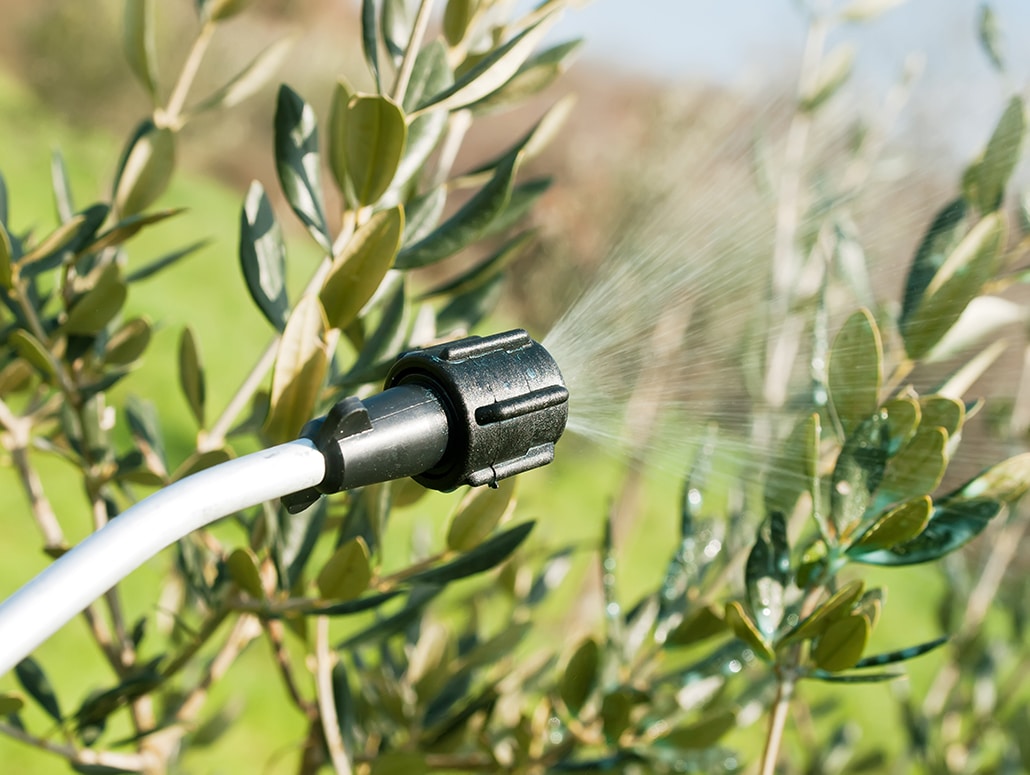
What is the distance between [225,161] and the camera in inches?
368

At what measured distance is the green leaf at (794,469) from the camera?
0.66 metres

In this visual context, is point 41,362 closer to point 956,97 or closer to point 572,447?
point 572,447

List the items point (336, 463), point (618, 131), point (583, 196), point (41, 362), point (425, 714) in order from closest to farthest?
point (336, 463) → point (41, 362) → point (425, 714) → point (583, 196) → point (618, 131)

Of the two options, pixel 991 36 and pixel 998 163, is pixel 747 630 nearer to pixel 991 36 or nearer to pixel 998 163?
pixel 998 163

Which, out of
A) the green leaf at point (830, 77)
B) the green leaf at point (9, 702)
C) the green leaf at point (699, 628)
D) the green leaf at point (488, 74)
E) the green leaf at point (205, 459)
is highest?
the green leaf at point (488, 74)

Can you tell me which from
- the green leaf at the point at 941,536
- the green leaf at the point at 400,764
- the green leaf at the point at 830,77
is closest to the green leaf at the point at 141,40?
the green leaf at the point at 400,764

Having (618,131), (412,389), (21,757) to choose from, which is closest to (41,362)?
(412,389)

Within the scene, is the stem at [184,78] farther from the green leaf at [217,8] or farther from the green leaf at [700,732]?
the green leaf at [700,732]

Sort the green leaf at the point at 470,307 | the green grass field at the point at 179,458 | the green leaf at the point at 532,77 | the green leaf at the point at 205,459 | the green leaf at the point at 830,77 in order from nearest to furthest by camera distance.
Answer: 1. the green leaf at the point at 205,459
2. the green leaf at the point at 532,77
3. the green leaf at the point at 470,307
4. the green leaf at the point at 830,77
5. the green grass field at the point at 179,458

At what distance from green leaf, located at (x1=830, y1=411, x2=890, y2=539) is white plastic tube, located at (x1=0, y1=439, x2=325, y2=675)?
371 millimetres

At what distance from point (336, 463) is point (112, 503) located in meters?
0.42

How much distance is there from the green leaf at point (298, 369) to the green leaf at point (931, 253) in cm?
45

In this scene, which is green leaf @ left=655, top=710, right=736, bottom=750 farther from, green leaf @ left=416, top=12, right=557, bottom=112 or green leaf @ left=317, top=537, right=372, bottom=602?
green leaf @ left=416, top=12, right=557, bottom=112

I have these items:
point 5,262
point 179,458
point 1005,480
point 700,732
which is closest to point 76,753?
point 5,262
